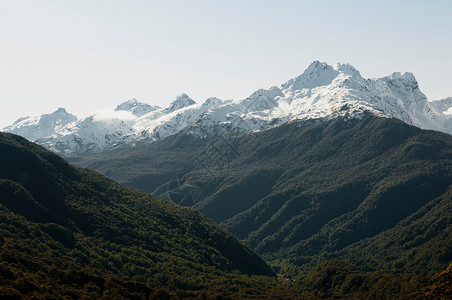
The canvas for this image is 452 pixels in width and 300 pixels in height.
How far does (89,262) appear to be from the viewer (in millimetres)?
197500

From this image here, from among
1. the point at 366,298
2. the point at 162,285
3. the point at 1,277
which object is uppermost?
the point at 1,277

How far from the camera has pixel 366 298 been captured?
194375mm

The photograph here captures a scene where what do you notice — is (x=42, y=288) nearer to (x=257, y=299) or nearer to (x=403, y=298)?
(x=257, y=299)

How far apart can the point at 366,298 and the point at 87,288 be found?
4533 inches

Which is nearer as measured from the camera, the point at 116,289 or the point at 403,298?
the point at 116,289

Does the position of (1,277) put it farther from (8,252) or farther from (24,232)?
(24,232)

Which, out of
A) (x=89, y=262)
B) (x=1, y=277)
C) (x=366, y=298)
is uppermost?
(x=1, y=277)

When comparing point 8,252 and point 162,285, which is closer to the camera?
point 8,252

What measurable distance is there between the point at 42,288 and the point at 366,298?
13041 centimetres

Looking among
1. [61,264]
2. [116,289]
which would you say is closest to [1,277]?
[116,289]

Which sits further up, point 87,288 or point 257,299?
point 87,288

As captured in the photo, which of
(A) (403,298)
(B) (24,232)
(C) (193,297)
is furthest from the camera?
(B) (24,232)

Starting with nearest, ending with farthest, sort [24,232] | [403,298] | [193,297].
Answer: [193,297]
[403,298]
[24,232]

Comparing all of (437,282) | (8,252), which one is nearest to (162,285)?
(8,252)
